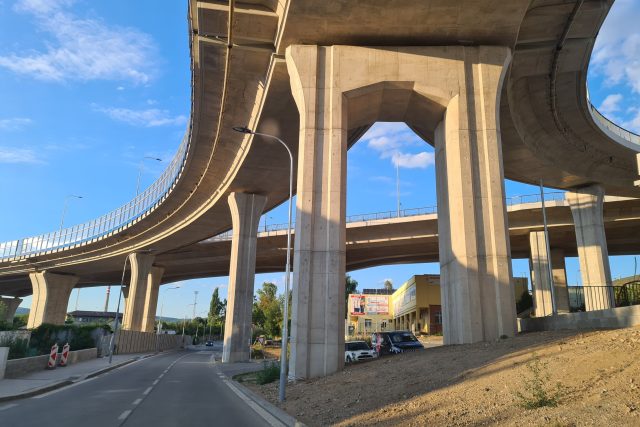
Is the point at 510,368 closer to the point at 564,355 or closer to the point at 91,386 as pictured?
the point at 564,355

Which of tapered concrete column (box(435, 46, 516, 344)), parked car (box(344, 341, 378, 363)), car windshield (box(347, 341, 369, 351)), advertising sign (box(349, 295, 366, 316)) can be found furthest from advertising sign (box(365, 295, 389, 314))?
tapered concrete column (box(435, 46, 516, 344))

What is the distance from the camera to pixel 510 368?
34.8 feet

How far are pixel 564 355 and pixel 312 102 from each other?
13.2 meters

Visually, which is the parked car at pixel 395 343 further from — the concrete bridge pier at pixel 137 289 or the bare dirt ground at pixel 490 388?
the concrete bridge pier at pixel 137 289

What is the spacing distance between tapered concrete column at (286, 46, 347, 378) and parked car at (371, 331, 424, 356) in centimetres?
937

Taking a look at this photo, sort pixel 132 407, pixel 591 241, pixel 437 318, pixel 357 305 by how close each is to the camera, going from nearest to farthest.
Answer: pixel 132 407 < pixel 591 241 < pixel 437 318 < pixel 357 305

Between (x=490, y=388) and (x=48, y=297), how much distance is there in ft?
271

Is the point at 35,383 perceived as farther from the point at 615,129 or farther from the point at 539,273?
the point at 539,273

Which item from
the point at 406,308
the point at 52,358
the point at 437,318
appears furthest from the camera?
the point at 406,308

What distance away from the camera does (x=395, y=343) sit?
27.0m

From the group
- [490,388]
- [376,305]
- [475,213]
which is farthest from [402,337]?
[376,305]

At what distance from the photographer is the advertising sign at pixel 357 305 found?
86.6 meters

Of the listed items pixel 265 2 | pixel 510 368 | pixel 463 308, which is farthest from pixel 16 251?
pixel 510 368

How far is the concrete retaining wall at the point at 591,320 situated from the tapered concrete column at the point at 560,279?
3511 centimetres
